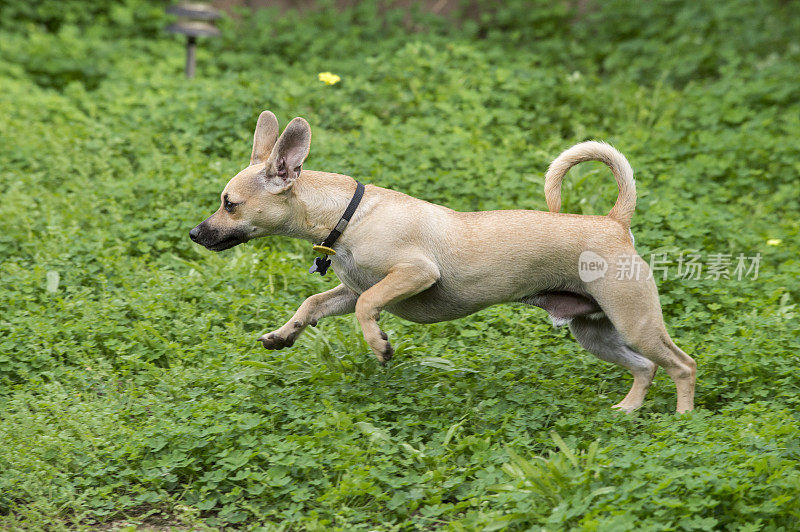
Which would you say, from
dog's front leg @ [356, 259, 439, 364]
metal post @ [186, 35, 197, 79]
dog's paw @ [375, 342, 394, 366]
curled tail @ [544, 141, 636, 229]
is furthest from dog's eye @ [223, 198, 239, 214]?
metal post @ [186, 35, 197, 79]

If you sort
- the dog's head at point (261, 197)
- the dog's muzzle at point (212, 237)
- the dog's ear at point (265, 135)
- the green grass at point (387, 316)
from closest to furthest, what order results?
the green grass at point (387, 316) < the dog's head at point (261, 197) < the dog's muzzle at point (212, 237) < the dog's ear at point (265, 135)

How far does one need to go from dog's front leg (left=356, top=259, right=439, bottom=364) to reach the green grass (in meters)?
0.41

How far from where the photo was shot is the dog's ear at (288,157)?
444 cm

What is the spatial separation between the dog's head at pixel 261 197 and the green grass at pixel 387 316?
0.80 meters

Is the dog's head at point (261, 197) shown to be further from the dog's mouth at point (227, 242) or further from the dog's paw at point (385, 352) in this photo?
the dog's paw at point (385, 352)

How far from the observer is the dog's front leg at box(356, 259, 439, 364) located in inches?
172

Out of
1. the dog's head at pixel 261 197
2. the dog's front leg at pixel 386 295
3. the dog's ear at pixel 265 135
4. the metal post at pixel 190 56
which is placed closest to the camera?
the dog's front leg at pixel 386 295

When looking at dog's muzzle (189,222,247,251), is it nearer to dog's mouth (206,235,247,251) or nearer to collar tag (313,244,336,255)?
dog's mouth (206,235,247,251)

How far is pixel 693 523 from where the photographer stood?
3.52 m

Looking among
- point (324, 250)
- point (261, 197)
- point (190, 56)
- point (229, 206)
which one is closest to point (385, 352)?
point (324, 250)

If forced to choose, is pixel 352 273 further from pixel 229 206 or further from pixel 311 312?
pixel 229 206

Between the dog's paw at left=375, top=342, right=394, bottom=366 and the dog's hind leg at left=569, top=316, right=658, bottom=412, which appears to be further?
the dog's hind leg at left=569, top=316, right=658, bottom=412

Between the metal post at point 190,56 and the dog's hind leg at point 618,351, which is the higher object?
the metal post at point 190,56

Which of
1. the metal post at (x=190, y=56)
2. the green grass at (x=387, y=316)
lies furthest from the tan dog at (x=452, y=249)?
the metal post at (x=190, y=56)
